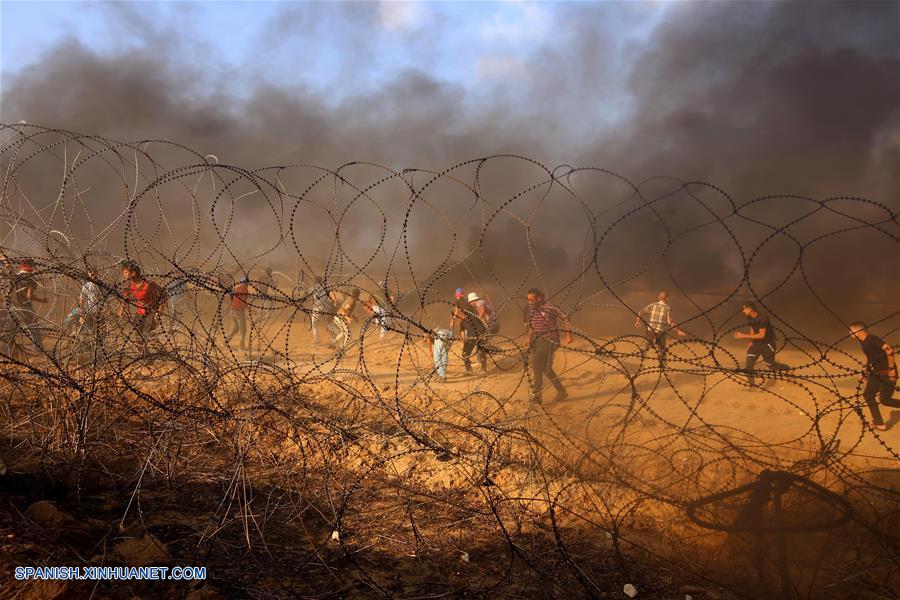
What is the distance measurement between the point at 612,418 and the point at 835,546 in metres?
3.54

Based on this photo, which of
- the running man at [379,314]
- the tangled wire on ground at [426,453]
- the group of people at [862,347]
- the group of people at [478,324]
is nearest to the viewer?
the tangled wire on ground at [426,453]

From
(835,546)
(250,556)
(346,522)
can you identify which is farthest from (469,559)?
(835,546)

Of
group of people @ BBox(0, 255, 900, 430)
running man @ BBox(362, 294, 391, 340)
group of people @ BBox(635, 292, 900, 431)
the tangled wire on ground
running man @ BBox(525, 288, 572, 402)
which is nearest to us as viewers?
the tangled wire on ground

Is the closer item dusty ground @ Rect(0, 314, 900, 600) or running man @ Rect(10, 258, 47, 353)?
dusty ground @ Rect(0, 314, 900, 600)

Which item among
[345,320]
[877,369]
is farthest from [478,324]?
[877,369]

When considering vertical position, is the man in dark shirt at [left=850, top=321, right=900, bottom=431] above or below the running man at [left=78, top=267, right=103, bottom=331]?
above

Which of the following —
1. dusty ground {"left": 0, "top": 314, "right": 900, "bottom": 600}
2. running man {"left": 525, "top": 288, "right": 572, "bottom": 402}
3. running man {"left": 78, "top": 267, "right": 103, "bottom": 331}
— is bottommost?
dusty ground {"left": 0, "top": 314, "right": 900, "bottom": 600}

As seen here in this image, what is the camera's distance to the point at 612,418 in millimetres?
8594

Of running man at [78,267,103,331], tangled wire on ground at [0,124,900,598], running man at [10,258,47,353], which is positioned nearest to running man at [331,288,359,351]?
tangled wire on ground at [0,124,900,598]

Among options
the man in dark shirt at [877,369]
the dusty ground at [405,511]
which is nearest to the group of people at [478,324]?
the man in dark shirt at [877,369]

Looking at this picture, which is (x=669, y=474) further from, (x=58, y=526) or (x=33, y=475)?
(x=33, y=475)

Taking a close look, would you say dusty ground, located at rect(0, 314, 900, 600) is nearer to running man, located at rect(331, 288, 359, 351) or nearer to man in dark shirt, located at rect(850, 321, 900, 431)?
man in dark shirt, located at rect(850, 321, 900, 431)

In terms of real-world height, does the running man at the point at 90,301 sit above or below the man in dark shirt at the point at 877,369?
below

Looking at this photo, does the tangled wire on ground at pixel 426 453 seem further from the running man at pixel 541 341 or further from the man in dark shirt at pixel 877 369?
the running man at pixel 541 341
